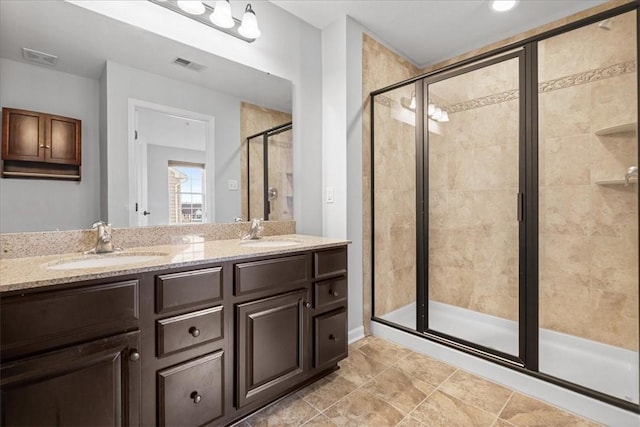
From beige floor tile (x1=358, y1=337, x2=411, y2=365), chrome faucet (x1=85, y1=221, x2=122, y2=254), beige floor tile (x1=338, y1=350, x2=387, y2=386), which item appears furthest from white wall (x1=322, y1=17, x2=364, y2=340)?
chrome faucet (x1=85, y1=221, x2=122, y2=254)

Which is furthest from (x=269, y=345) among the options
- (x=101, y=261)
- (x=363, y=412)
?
(x=101, y=261)

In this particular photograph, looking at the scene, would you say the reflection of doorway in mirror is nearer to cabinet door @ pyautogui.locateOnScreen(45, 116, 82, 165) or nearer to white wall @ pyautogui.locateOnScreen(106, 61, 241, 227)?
white wall @ pyautogui.locateOnScreen(106, 61, 241, 227)

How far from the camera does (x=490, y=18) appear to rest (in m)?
2.39

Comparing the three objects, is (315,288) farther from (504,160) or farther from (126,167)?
(504,160)

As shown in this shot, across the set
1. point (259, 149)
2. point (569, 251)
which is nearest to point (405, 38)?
point (259, 149)

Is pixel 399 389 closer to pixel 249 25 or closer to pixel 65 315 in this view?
pixel 65 315

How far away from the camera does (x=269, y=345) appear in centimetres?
156

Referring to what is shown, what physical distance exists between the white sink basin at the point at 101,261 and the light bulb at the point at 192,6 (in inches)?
54.3

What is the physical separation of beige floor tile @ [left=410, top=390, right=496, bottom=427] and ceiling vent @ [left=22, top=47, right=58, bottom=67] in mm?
2447

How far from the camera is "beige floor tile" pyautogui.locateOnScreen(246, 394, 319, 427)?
153 cm

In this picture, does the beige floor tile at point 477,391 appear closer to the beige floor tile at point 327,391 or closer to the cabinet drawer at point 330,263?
the beige floor tile at point 327,391

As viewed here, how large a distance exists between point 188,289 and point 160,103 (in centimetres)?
112

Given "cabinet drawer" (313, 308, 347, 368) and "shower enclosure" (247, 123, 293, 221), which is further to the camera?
"shower enclosure" (247, 123, 293, 221)

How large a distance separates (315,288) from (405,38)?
2276 mm
